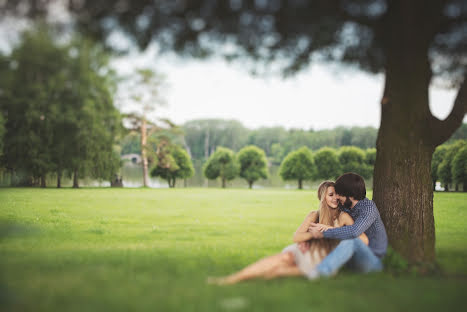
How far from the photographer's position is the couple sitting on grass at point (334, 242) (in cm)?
481

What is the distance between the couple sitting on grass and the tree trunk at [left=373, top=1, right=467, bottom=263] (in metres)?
0.86

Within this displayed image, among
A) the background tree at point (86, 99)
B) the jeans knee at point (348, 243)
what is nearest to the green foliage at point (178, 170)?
the background tree at point (86, 99)

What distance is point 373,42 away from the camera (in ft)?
24.7

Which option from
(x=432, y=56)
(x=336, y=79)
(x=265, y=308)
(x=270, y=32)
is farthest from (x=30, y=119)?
(x=432, y=56)

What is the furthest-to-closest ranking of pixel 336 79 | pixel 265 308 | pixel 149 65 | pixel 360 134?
pixel 360 134, pixel 336 79, pixel 149 65, pixel 265 308

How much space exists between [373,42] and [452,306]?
232 inches

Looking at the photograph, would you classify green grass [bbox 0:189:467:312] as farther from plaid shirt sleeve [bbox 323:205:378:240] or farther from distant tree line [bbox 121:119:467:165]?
distant tree line [bbox 121:119:467:165]

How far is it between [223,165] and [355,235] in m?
52.5

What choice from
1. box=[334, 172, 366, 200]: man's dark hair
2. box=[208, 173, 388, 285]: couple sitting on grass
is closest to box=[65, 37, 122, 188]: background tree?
box=[208, 173, 388, 285]: couple sitting on grass

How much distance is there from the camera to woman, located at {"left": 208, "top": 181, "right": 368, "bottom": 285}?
471cm

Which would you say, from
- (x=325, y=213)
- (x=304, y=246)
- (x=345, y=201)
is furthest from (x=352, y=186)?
(x=304, y=246)

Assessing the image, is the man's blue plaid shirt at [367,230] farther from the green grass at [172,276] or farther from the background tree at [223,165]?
the background tree at [223,165]

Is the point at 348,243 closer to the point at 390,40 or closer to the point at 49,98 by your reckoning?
the point at 390,40

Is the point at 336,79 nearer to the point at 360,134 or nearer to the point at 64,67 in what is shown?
the point at 64,67
